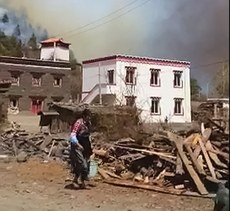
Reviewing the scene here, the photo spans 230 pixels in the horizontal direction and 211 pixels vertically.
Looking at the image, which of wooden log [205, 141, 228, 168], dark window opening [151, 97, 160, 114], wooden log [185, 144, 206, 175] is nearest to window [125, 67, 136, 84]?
dark window opening [151, 97, 160, 114]

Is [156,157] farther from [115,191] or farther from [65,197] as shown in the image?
[65,197]

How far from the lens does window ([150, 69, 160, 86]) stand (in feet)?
208

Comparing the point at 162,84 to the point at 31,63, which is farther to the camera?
the point at 31,63

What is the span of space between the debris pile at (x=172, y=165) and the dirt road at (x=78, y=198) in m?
0.81

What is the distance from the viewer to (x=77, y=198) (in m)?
13.3

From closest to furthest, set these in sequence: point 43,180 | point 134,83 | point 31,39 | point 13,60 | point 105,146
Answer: point 43,180 < point 105,146 < point 134,83 < point 13,60 < point 31,39

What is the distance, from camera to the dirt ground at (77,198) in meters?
12.1

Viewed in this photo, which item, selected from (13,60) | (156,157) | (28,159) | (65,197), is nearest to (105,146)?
(28,159)

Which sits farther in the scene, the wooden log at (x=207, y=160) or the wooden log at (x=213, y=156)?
the wooden log at (x=213, y=156)

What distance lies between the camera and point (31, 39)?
11425cm

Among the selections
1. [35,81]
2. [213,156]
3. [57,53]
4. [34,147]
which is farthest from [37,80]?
[213,156]

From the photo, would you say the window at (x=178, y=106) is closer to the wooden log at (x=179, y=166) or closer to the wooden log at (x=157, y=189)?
the wooden log at (x=179, y=166)

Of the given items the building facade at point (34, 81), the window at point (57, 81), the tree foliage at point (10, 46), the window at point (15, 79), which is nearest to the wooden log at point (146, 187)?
the building facade at point (34, 81)

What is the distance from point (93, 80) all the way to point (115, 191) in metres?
50.3
